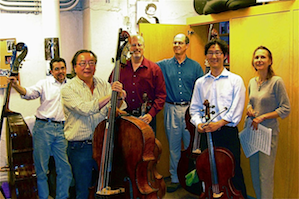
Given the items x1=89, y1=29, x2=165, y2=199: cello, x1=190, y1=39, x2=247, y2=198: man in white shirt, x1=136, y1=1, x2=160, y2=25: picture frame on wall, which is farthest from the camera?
x1=136, y1=1, x2=160, y2=25: picture frame on wall

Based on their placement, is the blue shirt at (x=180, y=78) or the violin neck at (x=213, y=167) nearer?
the violin neck at (x=213, y=167)

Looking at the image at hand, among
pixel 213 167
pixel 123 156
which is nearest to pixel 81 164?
pixel 123 156

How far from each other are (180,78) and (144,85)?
45cm

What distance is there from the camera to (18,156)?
8.50 feet

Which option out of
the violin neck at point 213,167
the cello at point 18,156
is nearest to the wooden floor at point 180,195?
the violin neck at point 213,167

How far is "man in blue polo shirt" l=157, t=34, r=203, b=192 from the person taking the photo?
3562 millimetres

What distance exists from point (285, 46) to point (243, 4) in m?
0.58

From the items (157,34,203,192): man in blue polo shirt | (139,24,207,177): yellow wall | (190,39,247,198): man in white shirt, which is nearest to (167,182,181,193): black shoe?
(157,34,203,192): man in blue polo shirt

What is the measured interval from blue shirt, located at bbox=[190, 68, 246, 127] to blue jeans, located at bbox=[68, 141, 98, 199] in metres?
0.93

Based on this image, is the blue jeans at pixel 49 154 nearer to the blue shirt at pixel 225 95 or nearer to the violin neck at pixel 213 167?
the blue shirt at pixel 225 95

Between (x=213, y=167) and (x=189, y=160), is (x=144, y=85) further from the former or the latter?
(x=213, y=167)

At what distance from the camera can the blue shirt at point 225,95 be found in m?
2.69

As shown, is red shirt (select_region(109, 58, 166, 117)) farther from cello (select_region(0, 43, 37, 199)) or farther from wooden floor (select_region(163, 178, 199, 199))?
cello (select_region(0, 43, 37, 199))

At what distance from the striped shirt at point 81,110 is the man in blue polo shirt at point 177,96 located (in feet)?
3.54
